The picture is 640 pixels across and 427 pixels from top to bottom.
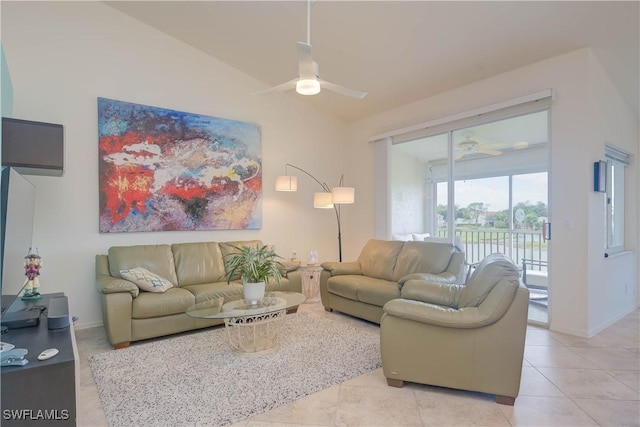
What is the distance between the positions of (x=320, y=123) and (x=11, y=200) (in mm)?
4751

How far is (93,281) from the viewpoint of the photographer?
3877 mm

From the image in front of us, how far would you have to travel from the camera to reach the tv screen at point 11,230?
167 cm

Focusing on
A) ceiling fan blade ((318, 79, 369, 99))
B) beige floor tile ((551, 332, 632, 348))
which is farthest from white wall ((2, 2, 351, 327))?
beige floor tile ((551, 332, 632, 348))

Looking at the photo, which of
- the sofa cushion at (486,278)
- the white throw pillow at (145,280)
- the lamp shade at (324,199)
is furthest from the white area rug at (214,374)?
the lamp shade at (324,199)

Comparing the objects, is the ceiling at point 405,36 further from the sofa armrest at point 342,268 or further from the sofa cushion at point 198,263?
the sofa cushion at point 198,263

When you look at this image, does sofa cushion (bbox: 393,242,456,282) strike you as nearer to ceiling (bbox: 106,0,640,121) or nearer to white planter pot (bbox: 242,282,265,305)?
white planter pot (bbox: 242,282,265,305)

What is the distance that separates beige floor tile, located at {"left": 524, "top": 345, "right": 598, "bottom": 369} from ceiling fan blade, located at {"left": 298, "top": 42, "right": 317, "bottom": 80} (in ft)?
9.74

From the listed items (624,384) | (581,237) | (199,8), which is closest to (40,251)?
(199,8)

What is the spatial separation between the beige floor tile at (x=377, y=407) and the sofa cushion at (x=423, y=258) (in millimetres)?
1719

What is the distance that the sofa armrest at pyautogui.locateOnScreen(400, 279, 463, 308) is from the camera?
8.74 feet

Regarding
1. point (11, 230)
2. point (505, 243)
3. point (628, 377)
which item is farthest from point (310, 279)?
point (11, 230)

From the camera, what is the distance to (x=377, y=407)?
7.16 ft

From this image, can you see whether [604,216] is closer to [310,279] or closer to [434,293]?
[434,293]
